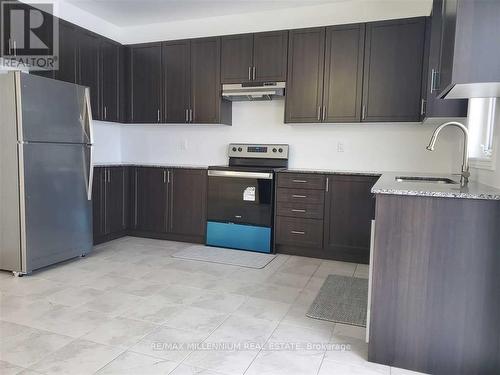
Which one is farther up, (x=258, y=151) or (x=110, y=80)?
(x=110, y=80)

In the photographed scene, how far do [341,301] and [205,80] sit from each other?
2.87 meters

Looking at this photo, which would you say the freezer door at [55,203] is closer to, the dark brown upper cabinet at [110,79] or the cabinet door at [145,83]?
the dark brown upper cabinet at [110,79]

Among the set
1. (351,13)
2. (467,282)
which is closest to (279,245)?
(467,282)

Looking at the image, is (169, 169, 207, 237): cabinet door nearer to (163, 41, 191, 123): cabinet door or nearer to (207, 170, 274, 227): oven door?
(207, 170, 274, 227): oven door

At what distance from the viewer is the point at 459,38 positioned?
162 cm

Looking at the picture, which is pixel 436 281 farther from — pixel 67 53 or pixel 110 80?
pixel 110 80

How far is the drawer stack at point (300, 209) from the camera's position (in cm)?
374

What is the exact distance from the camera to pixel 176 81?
14.2 feet

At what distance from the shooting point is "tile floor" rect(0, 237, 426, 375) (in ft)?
6.09

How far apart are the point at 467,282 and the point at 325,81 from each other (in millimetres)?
2571

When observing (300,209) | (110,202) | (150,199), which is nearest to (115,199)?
(110,202)

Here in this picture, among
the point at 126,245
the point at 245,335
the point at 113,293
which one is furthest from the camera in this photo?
the point at 126,245

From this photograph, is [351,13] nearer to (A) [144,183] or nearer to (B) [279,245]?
(B) [279,245]

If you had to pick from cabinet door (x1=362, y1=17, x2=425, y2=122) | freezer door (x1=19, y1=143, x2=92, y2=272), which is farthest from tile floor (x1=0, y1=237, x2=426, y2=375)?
cabinet door (x1=362, y1=17, x2=425, y2=122)
